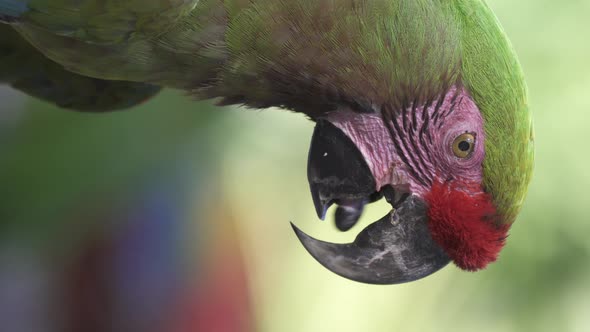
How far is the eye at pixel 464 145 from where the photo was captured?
3.85 ft

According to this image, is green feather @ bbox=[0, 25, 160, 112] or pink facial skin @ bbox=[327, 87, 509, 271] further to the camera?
green feather @ bbox=[0, 25, 160, 112]

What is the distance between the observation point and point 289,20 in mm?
1110

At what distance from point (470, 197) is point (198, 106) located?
228 cm

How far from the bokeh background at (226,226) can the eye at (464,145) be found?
1245 millimetres

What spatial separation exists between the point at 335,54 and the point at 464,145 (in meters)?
0.29

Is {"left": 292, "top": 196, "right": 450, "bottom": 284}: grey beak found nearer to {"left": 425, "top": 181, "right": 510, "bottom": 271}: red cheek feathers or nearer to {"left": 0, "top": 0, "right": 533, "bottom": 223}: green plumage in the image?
{"left": 425, "top": 181, "right": 510, "bottom": 271}: red cheek feathers

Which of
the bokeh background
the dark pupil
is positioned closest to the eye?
the dark pupil

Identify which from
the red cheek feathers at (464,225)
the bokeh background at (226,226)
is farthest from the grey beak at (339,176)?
the bokeh background at (226,226)

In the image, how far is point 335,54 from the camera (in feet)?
3.70

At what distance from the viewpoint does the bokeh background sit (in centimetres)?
282

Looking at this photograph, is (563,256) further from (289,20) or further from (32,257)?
(289,20)

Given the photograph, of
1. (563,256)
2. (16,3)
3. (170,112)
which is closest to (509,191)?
(16,3)

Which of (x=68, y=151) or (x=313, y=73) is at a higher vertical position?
(x=68, y=151)

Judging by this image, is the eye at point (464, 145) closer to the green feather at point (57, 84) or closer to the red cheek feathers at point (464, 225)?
the red cheek feathers at point (464, 225)
